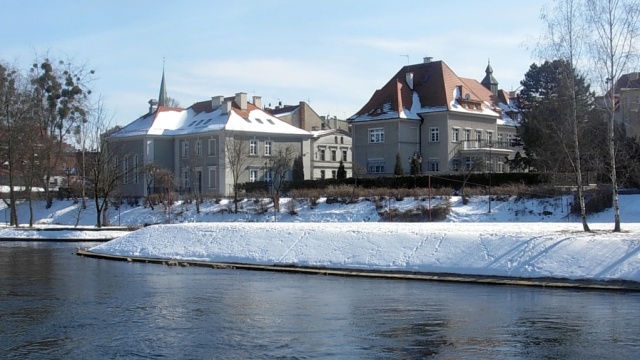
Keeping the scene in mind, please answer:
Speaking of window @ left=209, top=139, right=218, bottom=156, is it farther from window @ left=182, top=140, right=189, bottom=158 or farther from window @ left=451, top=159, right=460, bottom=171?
window @ left=451, top=159, right=460, bottom=171

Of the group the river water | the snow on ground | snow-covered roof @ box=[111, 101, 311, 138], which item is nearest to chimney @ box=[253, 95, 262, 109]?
snow-covered roof @ box=[111, 101, 311, 138]

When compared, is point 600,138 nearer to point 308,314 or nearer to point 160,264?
point 160,264

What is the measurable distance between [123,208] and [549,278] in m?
43.1

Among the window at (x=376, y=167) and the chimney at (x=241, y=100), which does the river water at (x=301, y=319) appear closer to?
the window at (x=376, y=167)

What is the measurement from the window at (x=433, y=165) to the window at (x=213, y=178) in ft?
64.4

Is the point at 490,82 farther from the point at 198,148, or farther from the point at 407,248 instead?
the point at 407,248

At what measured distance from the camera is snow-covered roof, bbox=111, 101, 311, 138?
71812 mm

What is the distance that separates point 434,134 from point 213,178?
20830 mm

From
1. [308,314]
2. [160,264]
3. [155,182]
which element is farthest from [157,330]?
[155,182]

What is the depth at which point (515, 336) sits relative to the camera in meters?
13.6

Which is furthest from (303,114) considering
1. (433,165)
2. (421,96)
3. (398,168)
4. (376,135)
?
(398,168)

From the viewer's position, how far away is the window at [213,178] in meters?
70.6

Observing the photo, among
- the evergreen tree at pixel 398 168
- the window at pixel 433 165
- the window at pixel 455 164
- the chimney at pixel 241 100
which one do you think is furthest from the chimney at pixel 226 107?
the window at pixel 455 164

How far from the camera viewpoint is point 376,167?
230 ft
